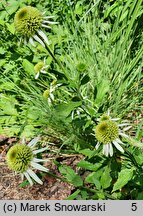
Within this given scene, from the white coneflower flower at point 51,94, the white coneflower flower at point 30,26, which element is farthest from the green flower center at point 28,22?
the white coneflower flower at point 51,94

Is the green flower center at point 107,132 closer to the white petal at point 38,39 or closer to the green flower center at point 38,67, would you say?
the white petal at point 38,39

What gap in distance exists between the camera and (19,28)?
1.37 m

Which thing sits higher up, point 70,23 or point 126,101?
point 70,23

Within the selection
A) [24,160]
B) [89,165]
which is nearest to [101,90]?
[89,165]

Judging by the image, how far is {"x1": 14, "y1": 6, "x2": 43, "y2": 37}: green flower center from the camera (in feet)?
4.44

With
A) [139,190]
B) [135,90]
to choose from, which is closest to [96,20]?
[135,90]

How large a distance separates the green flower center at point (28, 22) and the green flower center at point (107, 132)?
1.23 feet

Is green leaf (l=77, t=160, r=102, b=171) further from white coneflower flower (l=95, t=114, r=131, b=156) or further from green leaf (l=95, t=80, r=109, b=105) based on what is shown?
green leaf (l=95, t=80, r=109, b=105)

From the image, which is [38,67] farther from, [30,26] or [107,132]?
[107,132]

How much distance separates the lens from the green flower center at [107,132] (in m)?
1.26

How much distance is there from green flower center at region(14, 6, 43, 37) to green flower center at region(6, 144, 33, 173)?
0.37 metres

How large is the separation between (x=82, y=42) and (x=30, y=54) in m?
0.26

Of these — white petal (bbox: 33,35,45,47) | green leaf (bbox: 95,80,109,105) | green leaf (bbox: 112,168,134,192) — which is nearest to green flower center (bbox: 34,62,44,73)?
green leaf (bbox: 95,80,109,105)

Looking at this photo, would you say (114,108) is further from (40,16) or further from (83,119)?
(40,16)
